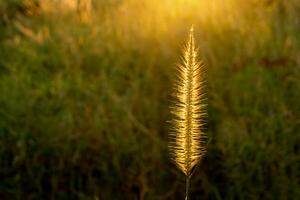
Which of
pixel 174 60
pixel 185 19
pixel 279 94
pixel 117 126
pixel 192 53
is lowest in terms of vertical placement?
pixel 192 53

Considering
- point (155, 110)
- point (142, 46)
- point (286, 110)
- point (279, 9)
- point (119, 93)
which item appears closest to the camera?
point (286, 110)

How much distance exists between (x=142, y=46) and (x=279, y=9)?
0.88 metres

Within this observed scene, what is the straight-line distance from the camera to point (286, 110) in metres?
2.62

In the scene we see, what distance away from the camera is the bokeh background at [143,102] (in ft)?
8.29

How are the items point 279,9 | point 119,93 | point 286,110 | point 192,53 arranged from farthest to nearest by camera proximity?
point 279,9
point 119,93
point 286,110
point 192,53

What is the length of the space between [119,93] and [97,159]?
1.56 ft

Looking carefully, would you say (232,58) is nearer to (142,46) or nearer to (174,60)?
(174,60)

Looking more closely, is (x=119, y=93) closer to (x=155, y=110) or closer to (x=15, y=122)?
(x=155, y=110)

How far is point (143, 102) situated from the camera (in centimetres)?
288

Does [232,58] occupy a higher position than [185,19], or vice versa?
[185,19]

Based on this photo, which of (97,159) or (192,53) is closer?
(192,53)

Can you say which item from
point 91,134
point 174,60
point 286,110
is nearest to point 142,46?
point 174,60

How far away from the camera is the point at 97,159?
2.66 m

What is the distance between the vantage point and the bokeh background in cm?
253
